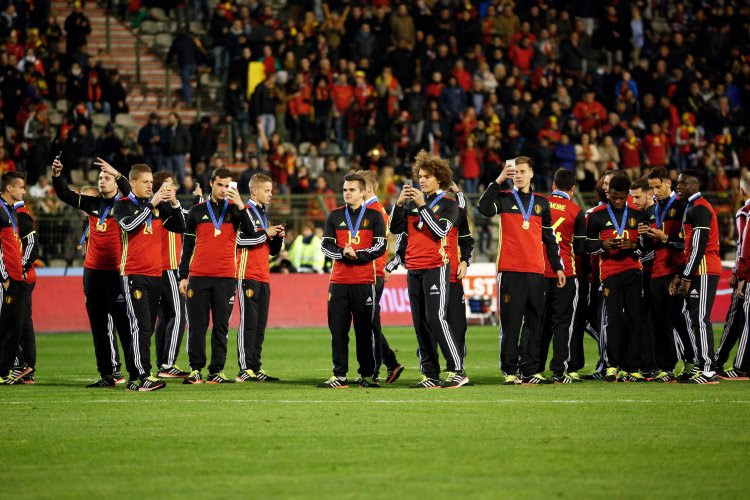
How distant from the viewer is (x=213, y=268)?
14.4m

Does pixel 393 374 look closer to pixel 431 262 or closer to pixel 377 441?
pixel 431 262

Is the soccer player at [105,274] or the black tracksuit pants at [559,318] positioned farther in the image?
the black tracksuit pants at [559,318]

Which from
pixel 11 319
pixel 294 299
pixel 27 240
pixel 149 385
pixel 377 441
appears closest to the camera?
pixel 377 441

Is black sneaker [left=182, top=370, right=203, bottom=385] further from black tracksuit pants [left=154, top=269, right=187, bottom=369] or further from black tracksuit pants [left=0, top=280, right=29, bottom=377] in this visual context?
black tracksuit pants [left=0, top=280, right=29, bottom=377]

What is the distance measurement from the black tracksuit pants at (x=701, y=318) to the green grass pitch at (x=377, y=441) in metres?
0.39

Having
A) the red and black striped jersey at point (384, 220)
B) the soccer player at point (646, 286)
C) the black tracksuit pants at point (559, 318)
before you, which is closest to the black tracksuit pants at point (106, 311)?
the red and black striped jersey at point (384, 220)

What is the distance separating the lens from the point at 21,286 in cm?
1462

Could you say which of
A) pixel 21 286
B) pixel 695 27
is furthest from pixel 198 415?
pixel 695 27

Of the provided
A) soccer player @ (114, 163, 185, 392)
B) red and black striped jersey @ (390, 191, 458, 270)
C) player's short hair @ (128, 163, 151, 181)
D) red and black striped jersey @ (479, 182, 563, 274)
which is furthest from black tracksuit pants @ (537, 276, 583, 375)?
player's short hair @ (128, 163, 151, 181)

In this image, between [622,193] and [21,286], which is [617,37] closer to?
[622,193]

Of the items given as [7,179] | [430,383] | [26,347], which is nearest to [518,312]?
[430,383]

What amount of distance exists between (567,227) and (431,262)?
2.14 m

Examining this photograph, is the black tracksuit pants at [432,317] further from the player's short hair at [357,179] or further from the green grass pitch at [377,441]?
the player's short hair at [357,179]

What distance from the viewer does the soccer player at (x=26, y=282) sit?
48.3 feet
